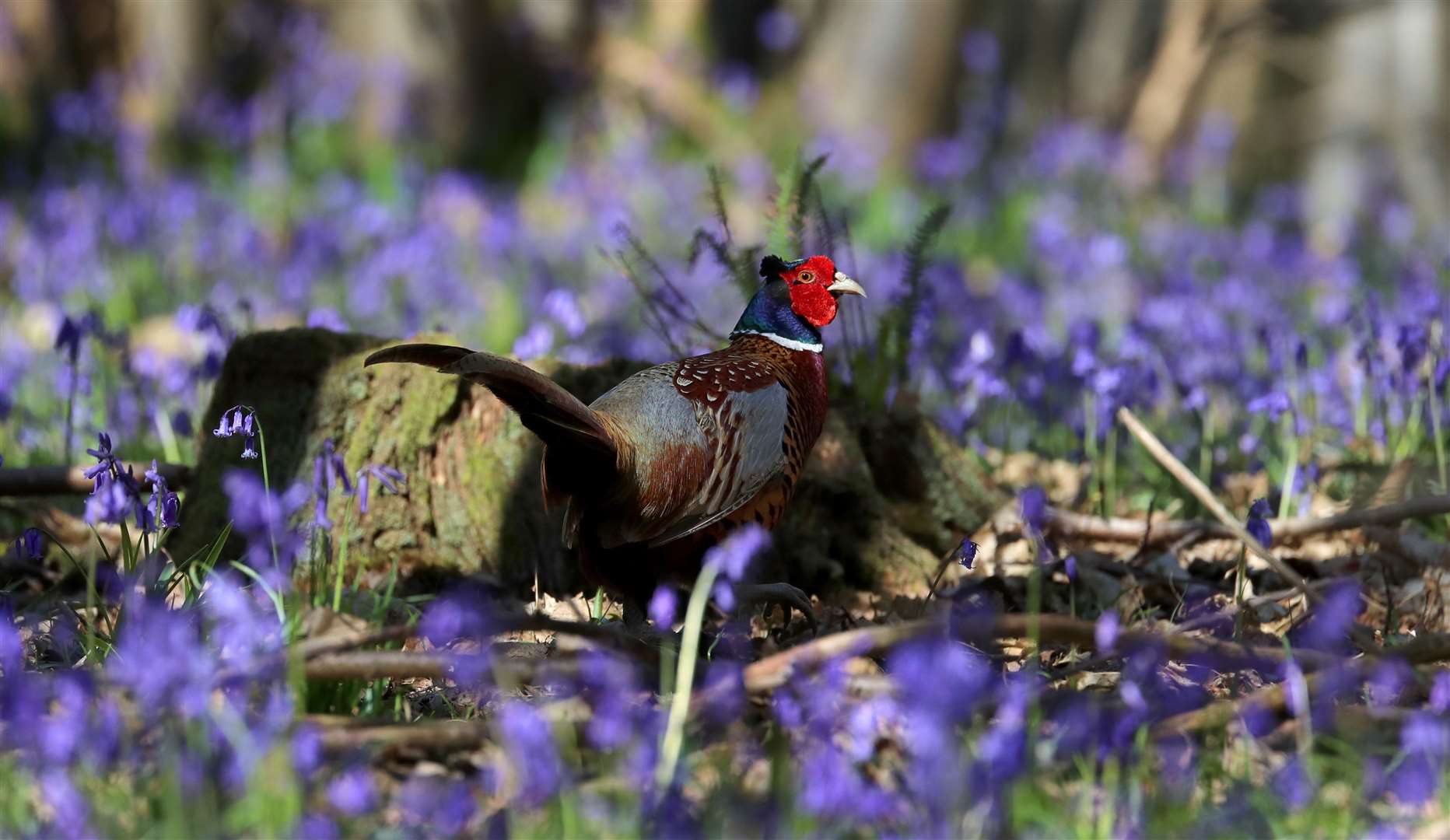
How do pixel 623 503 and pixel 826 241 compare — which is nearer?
pixel 623 503

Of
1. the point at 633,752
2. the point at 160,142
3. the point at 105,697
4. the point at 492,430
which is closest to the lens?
the point at 633,752

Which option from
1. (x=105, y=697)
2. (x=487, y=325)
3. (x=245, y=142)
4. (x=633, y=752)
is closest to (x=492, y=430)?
(x=105, y=697)

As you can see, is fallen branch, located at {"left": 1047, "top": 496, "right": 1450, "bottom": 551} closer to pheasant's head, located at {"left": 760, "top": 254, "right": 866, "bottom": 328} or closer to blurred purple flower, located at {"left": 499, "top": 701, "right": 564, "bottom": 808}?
pheasant's head, located at {"left": 760, "top": 254, "right": 866, "bottom": 328}

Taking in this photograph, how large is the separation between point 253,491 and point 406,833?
0.56m

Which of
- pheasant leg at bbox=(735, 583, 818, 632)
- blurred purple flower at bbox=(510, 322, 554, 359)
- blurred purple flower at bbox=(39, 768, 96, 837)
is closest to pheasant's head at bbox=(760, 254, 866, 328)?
pheasant leg at bbox=(735, 583, 818, 632)

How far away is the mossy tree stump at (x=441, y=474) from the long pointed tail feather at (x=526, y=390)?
936 millimetres

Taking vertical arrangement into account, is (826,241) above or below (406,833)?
above

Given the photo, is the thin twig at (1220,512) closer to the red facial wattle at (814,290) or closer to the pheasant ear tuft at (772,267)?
the red facial wattle at (814,290)

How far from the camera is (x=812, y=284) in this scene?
3.41m

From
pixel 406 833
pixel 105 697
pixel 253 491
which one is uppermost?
pixel 253 491

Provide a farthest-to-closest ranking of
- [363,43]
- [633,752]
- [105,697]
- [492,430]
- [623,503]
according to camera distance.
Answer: [363,43] → [492,430] → [623,503] → [105,697] → [633,752]

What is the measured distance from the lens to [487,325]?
644cm

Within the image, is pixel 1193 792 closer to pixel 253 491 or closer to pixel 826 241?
pixel 253 491

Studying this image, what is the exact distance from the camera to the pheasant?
9.98 feet
